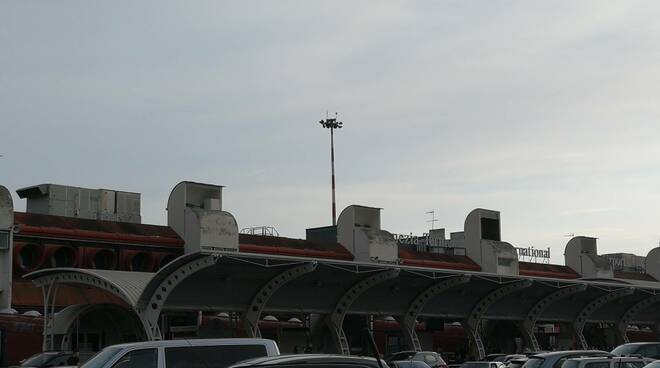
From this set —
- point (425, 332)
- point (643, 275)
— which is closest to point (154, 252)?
point (425, 332)

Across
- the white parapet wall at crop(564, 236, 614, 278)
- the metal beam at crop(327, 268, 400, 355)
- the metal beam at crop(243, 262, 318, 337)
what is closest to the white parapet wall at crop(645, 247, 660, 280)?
the white parapet wall at crop(564, 236, 614, 278)

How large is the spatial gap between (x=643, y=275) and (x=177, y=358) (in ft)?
222

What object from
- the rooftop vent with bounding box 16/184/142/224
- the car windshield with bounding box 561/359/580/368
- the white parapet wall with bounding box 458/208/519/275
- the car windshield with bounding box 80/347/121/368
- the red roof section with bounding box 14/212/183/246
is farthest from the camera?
the white parapet wall with bounding box 458/208/519/275

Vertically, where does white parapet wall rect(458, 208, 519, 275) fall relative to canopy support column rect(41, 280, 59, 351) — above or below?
above

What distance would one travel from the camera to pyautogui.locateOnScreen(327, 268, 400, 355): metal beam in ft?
118

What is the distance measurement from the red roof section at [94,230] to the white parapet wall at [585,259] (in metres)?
35.4

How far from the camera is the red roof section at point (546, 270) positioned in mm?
66062

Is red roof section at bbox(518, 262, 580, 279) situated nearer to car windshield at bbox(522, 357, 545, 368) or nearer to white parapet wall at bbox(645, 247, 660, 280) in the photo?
white parapet wall at bbox(645, 247, 660, 280)

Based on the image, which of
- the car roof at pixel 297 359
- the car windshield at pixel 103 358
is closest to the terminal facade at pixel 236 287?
the car windshield at pixel 103 358

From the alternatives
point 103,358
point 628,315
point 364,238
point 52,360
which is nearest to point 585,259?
point 628,315

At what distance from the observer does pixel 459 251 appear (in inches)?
2601

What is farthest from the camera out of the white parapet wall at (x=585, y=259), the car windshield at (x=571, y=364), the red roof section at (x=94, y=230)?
the white parapet wall at (x=585, y=259)

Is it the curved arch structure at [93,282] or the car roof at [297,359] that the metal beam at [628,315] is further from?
the car roof at [297,359]

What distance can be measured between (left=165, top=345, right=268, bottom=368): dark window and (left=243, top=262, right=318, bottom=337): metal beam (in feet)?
51.7
